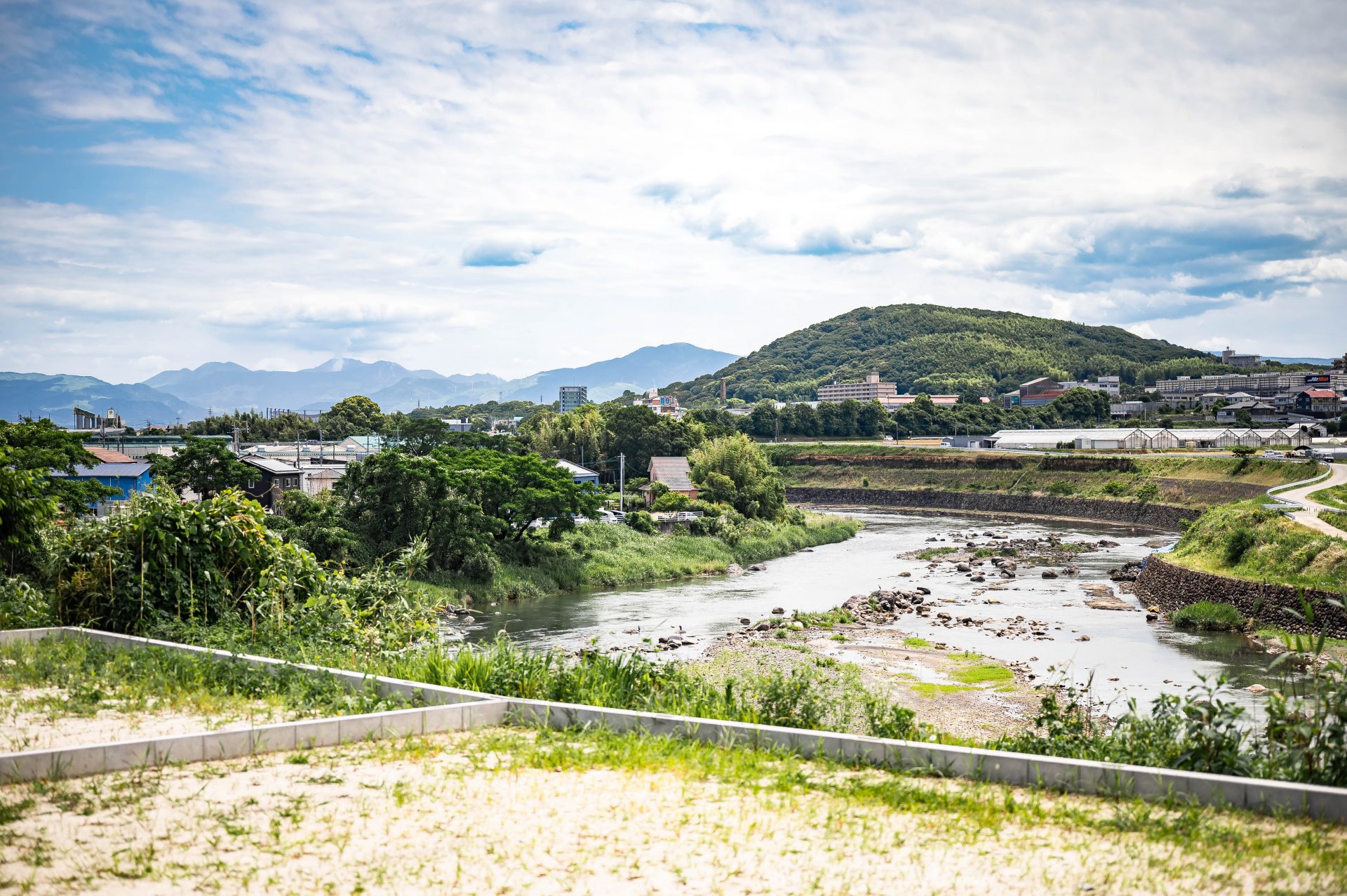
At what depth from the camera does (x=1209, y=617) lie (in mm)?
25984

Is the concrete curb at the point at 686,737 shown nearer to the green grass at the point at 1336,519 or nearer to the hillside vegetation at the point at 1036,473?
the green grass at the point at 1336,519

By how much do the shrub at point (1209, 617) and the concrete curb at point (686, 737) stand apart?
22476 millimetres

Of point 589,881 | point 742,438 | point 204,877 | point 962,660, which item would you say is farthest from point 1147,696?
point 742,438

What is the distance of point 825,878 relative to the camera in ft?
15.3

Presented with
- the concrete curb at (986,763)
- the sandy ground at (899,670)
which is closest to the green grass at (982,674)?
the sandy ground at (899,670)

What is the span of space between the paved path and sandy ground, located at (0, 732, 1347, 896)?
2728 cm

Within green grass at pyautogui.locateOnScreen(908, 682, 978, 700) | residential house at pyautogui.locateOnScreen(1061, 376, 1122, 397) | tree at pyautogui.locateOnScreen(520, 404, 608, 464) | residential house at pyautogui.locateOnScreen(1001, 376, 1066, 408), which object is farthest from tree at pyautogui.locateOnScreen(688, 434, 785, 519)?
residential house at pyautogui.locateOnScreen(1061, 376, 1122, 397)

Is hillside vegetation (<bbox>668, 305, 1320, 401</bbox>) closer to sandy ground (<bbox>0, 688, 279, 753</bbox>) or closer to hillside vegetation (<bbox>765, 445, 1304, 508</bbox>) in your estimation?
hillside vegetation (<bbox>765, 445, 1304, 508</bbox>)

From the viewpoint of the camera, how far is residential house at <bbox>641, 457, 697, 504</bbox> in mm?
55547

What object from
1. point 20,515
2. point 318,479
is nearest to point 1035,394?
point 318,479

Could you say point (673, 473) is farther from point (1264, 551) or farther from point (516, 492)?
point (1264, 551)

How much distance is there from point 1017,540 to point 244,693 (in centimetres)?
4636

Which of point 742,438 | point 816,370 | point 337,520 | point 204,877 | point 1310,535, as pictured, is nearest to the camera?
point 204,877

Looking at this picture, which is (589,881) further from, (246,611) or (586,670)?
(246,611)
